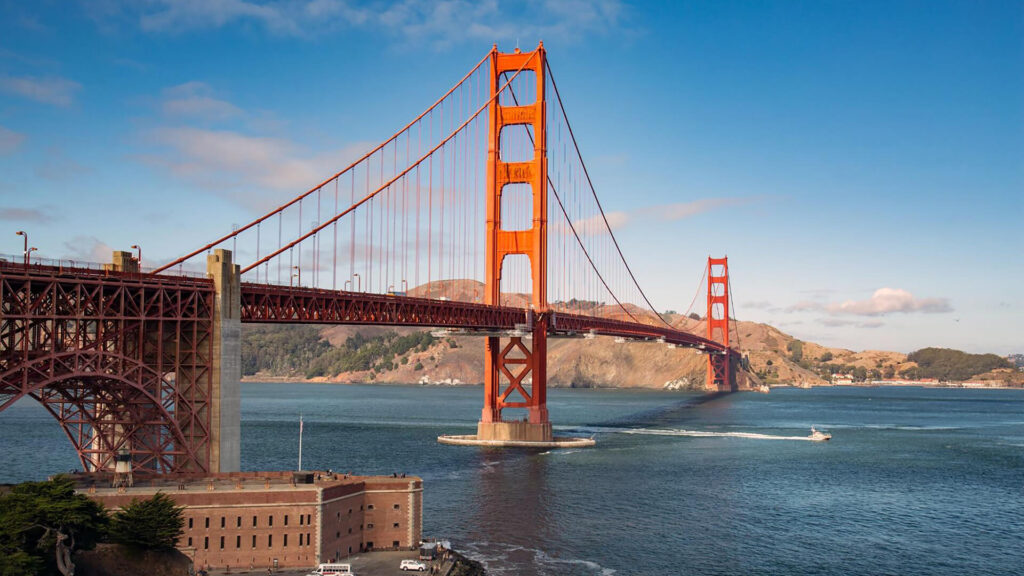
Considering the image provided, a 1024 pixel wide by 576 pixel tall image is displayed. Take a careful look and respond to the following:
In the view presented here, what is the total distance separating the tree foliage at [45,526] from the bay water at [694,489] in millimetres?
18371

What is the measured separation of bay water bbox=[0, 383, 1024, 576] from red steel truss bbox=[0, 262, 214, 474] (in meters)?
14.9

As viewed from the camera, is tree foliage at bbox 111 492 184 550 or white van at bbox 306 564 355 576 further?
white van at bbox 306 564 355 576

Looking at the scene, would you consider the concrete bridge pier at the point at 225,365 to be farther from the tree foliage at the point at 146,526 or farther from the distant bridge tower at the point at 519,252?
the distant bridge tower at the point at 519,252

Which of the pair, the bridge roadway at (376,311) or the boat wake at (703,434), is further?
the boat wake at (703,434)

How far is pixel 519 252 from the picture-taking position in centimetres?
9375

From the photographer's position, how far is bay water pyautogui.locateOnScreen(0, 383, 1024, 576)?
48.9 meters

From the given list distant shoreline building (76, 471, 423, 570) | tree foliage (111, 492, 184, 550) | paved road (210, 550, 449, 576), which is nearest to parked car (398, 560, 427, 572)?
paved road (210, 550, 449, 576)

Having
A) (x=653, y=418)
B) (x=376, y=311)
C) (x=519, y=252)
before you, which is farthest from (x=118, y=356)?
(x=653, y=418)

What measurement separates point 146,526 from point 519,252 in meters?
60.1

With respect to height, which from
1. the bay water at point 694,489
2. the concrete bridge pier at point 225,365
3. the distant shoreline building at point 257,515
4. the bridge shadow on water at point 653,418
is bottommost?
the bay water at point 694,489

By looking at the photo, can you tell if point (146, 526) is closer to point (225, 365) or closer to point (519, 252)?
point (225, 365)

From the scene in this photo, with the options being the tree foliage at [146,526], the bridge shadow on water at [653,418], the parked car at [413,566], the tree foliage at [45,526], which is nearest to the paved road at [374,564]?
the parked car at [413,566]

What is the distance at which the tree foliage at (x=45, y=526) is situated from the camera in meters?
33.8

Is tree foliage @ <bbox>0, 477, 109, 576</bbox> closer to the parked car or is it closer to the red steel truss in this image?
the red steel truss
